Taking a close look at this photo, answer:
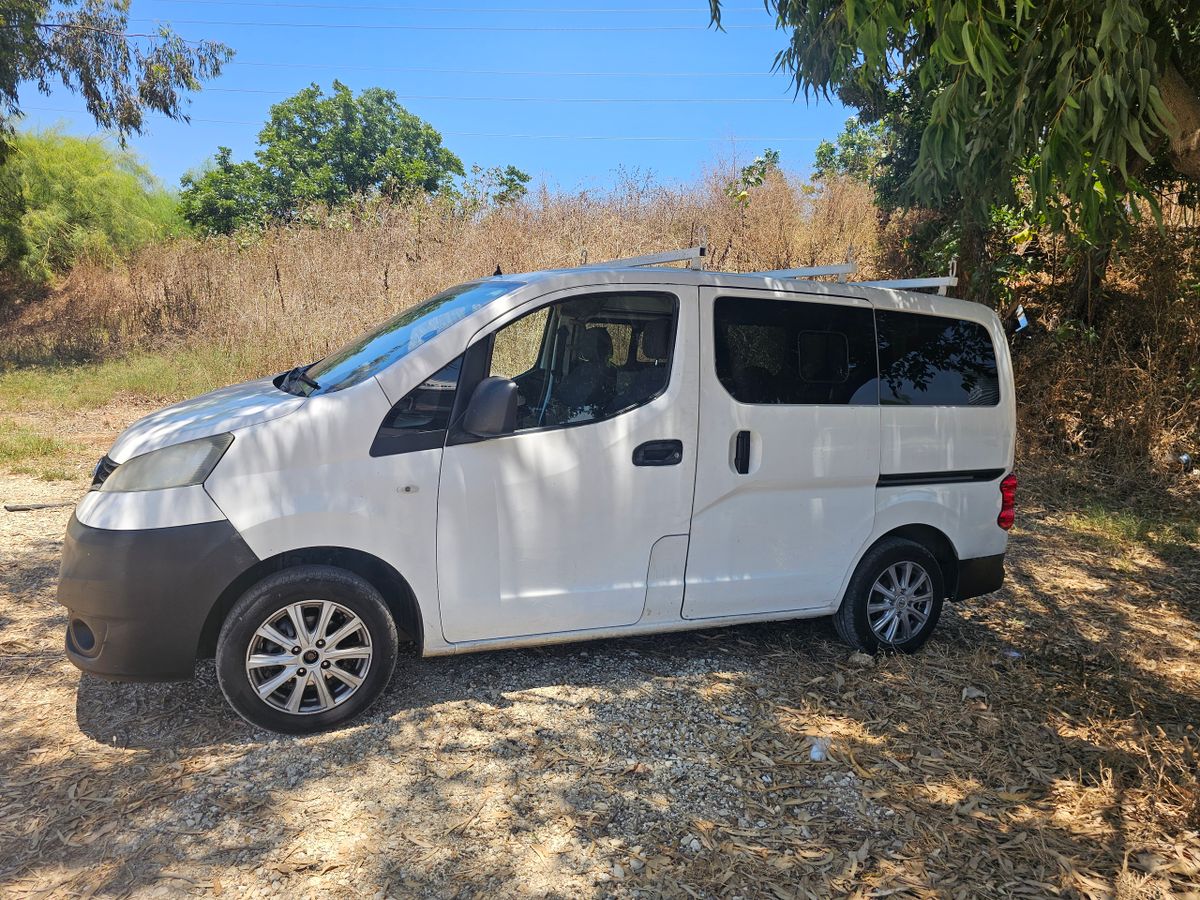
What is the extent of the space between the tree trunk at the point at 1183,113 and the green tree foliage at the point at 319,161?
30131 mm

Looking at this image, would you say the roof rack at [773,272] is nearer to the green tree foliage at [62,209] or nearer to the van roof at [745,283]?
the van roof at [745,283]

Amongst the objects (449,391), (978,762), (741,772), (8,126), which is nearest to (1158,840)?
(978,762)

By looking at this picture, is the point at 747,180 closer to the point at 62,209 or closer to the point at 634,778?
the point at 634,778

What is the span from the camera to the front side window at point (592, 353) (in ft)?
12.9

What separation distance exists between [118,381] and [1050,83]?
14.3 metres

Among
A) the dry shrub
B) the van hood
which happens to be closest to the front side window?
the van hood

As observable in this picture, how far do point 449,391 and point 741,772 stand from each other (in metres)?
1.99

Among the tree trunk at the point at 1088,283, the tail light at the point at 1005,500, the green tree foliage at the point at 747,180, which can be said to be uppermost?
the green tree foliage at the point at 747,180

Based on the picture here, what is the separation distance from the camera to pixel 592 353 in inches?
159

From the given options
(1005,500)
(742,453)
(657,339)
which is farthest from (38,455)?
(1005,500)

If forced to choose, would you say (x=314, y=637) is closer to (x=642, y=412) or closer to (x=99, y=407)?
(x=642, y=412)

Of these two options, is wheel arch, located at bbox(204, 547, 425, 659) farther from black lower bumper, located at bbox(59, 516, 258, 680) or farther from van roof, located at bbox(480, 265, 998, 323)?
van roof, located at bbox(480, 265, 998, 323)

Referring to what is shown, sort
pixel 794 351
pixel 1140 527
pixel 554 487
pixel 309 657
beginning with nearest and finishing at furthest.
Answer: pixel 309 657 < pixel 554 487 < pixel 794 351 < pixel 1140 527

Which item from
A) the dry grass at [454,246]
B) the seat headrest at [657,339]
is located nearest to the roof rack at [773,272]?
the seat headrest at [657,339]
